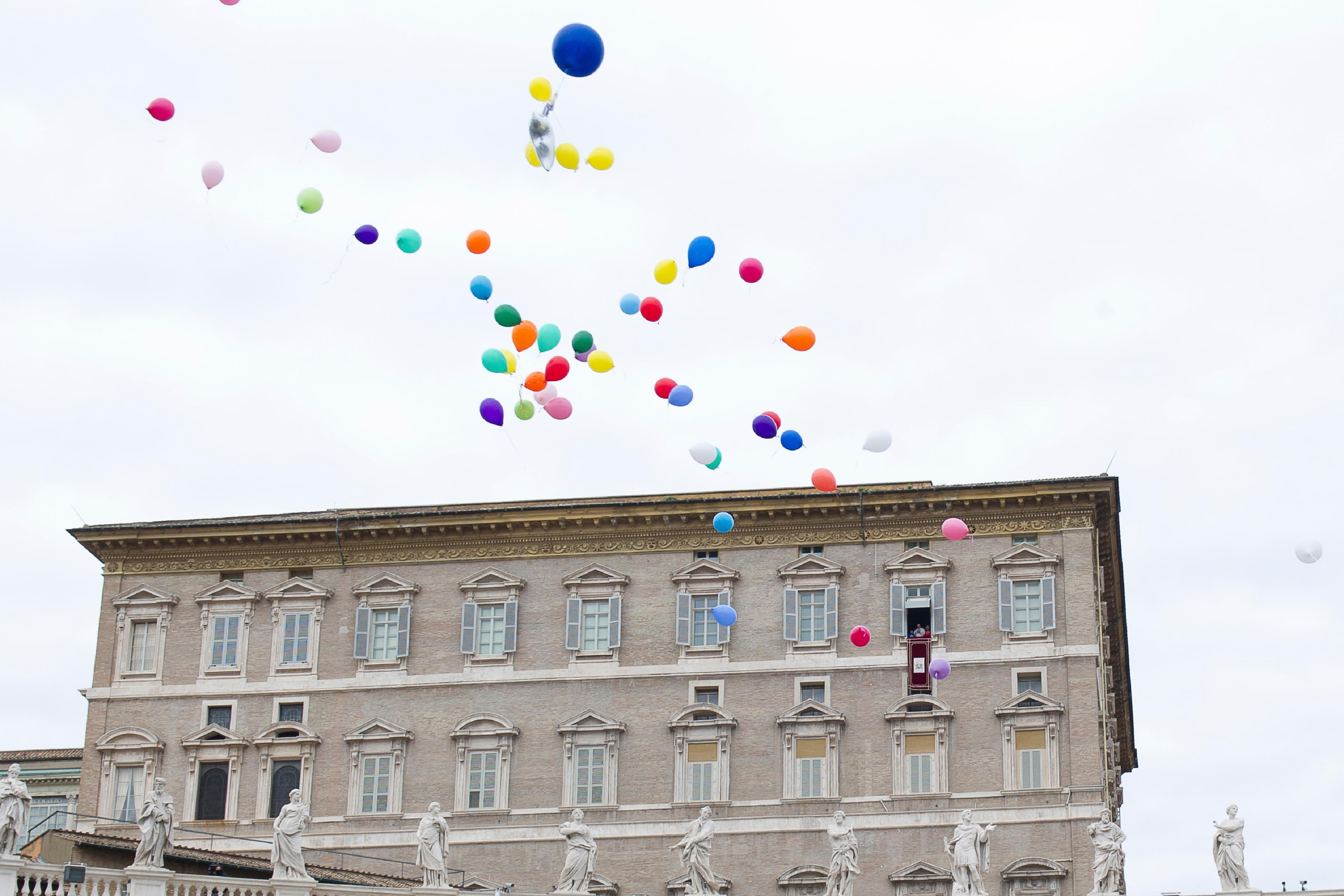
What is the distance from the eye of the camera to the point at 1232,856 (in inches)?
1811

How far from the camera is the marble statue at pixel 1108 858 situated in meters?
47.3

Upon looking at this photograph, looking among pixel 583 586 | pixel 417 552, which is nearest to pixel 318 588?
pixel 417 552

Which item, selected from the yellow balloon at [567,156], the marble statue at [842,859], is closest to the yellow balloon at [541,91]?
the yellow balloon at [567,156]

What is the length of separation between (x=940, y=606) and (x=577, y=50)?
30299 millimetres

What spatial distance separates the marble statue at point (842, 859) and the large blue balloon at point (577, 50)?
818 inches

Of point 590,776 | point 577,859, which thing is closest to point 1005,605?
point 590,776

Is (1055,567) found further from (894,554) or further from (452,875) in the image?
(452,875)

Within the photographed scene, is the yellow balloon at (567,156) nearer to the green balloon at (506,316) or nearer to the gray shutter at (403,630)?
the green balloon at (506,316)

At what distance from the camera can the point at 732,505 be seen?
63125mm

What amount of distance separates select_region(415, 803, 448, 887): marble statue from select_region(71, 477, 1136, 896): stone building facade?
43.2 ft

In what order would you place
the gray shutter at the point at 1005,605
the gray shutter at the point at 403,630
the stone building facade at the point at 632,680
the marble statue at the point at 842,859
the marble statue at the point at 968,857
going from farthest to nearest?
the gray shutter at the point at 403,630 → the gray shutter at the point at 1005,605 → the stone building facade at the point at 632,680 → the marble statue at the point at 842,859 → the marble statue at the point at 968,857

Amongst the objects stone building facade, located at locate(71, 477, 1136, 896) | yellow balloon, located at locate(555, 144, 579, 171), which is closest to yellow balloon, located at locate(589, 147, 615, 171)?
yellow balloon, located at locate(555, 144, 579, 171)

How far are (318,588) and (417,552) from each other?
3172 mm

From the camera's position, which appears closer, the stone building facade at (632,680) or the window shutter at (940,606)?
the stone building facade at (632,680)
